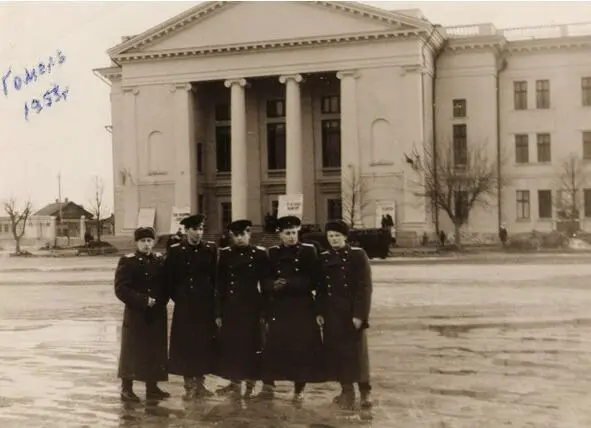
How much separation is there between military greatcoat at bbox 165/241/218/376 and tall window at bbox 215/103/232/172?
3931cm

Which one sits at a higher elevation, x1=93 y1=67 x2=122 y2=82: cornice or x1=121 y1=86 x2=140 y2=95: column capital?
x1=93 y1=67 x2=122 y2=82: cornice

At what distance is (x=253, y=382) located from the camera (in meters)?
8.45

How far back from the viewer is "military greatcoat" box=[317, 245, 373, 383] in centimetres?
782

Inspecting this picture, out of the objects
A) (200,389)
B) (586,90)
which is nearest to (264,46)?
(586,90)

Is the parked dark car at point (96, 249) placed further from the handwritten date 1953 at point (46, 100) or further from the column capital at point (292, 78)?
the handwritten date 1953 at point (46, 100)

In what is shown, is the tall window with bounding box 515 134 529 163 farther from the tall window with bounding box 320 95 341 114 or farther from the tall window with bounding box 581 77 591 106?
the tall window with bounding box 320 95 341 114

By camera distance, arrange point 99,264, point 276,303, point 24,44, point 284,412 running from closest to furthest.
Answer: point 284,412 → point 276,303 → point 24,44 → point 99,264

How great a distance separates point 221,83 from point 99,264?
711 inches

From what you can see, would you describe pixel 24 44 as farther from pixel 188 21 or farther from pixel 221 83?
pixel 221 83

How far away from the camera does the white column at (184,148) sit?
45281mm

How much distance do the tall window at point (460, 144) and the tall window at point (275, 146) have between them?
964 cm

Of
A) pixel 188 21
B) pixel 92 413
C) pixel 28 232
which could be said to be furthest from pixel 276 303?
pixel 28 232

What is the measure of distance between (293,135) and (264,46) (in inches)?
191

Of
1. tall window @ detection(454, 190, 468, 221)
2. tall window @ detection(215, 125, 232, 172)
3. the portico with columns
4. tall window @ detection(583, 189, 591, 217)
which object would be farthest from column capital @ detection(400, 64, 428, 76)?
tall window @ detection(215, 125, 232, 172)
